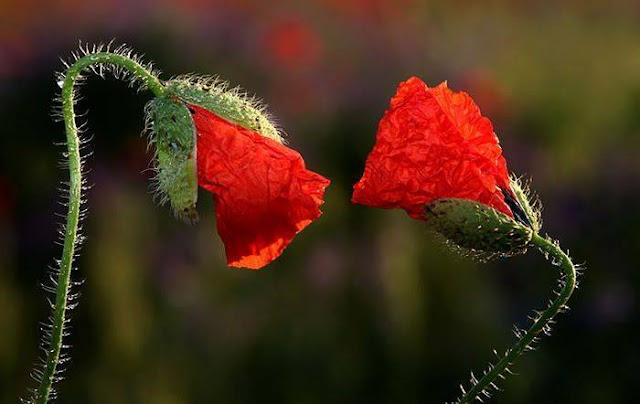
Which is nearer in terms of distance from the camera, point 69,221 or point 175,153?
point 69,221

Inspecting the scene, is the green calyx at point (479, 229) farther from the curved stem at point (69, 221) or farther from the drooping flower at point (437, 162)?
the curved stem at point (69, 221)

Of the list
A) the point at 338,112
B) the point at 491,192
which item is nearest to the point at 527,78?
the point at 338,112

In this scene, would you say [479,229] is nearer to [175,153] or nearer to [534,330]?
[534,330]

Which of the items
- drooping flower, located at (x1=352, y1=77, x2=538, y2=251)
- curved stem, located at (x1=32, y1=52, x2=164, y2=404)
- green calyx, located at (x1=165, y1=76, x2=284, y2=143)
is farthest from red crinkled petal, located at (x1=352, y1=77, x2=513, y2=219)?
curved stem, located at (x1=32, y1=52, x2=164, y2=404)

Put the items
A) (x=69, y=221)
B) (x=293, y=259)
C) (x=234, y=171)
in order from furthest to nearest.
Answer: (x=293, y=259) → (x=234, y=171) → (x=69, y=221)

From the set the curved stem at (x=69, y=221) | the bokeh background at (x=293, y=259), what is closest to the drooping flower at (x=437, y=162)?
the curved stem at (x=69, y=221)

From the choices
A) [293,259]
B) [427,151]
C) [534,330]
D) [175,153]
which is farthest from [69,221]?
[293,259]
